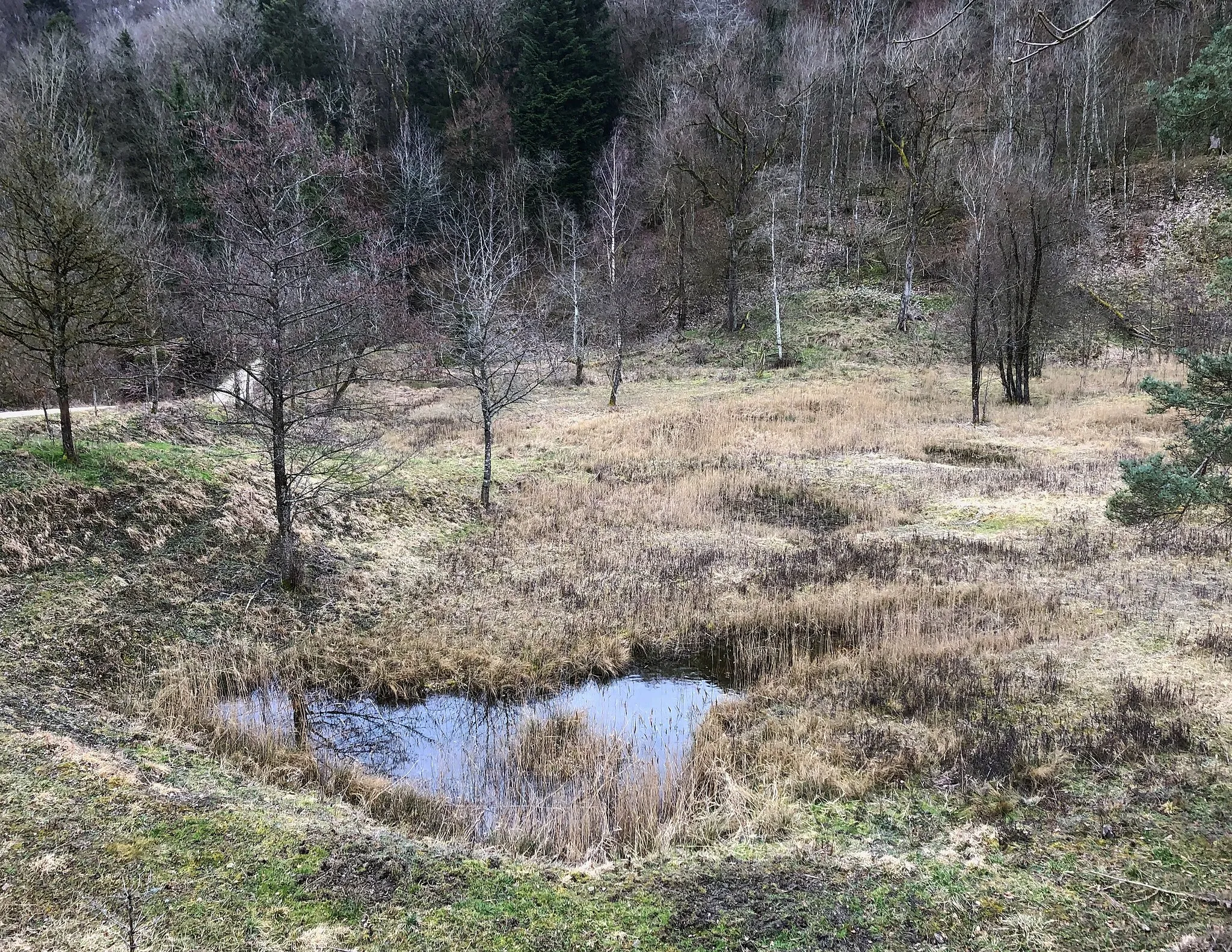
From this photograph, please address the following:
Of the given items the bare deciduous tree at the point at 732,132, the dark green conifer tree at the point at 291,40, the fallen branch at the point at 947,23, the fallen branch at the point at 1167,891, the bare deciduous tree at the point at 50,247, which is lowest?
the fallen branch at the point at 1167,891

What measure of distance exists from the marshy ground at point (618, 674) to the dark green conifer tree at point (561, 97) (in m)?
33.3

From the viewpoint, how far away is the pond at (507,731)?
22.2ft

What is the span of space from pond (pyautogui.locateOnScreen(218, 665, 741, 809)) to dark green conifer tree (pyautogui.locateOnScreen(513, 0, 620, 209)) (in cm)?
4061

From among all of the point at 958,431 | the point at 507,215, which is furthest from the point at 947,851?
the point at 507,215

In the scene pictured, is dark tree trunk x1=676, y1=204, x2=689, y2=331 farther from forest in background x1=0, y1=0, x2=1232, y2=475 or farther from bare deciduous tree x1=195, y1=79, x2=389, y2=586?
bare deciduous tree x1=195, y1=79, x2=389, y2=586

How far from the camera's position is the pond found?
6.78m

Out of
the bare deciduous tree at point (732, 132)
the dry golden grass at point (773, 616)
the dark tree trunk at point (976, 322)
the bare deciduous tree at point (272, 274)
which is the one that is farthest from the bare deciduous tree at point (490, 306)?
the dark tree trunk at point (976, 322)

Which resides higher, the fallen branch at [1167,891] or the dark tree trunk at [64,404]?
the dark tree trunk at [64,404]

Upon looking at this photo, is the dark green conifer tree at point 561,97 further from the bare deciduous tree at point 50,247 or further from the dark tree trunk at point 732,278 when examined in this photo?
the bare deciduous tree at point 50,247

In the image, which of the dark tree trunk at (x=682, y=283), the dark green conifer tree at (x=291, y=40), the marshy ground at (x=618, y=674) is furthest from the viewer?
the dark green conifer tree at (x=291, y=40)

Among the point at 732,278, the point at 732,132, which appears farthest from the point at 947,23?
the point at 732,132

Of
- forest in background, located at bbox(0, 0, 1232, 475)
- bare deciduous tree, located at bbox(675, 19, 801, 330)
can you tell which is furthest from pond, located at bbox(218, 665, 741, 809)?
bare deciduous tree, located at bbox(675, 19, 801, 330)

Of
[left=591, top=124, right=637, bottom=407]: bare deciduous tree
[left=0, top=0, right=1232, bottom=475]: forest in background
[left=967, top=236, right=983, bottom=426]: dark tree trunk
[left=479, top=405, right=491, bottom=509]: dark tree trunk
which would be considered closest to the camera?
[left=479, top=405, right=491, bottom=509]: dark tree trunk

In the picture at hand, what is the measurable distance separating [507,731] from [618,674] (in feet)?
5.88
